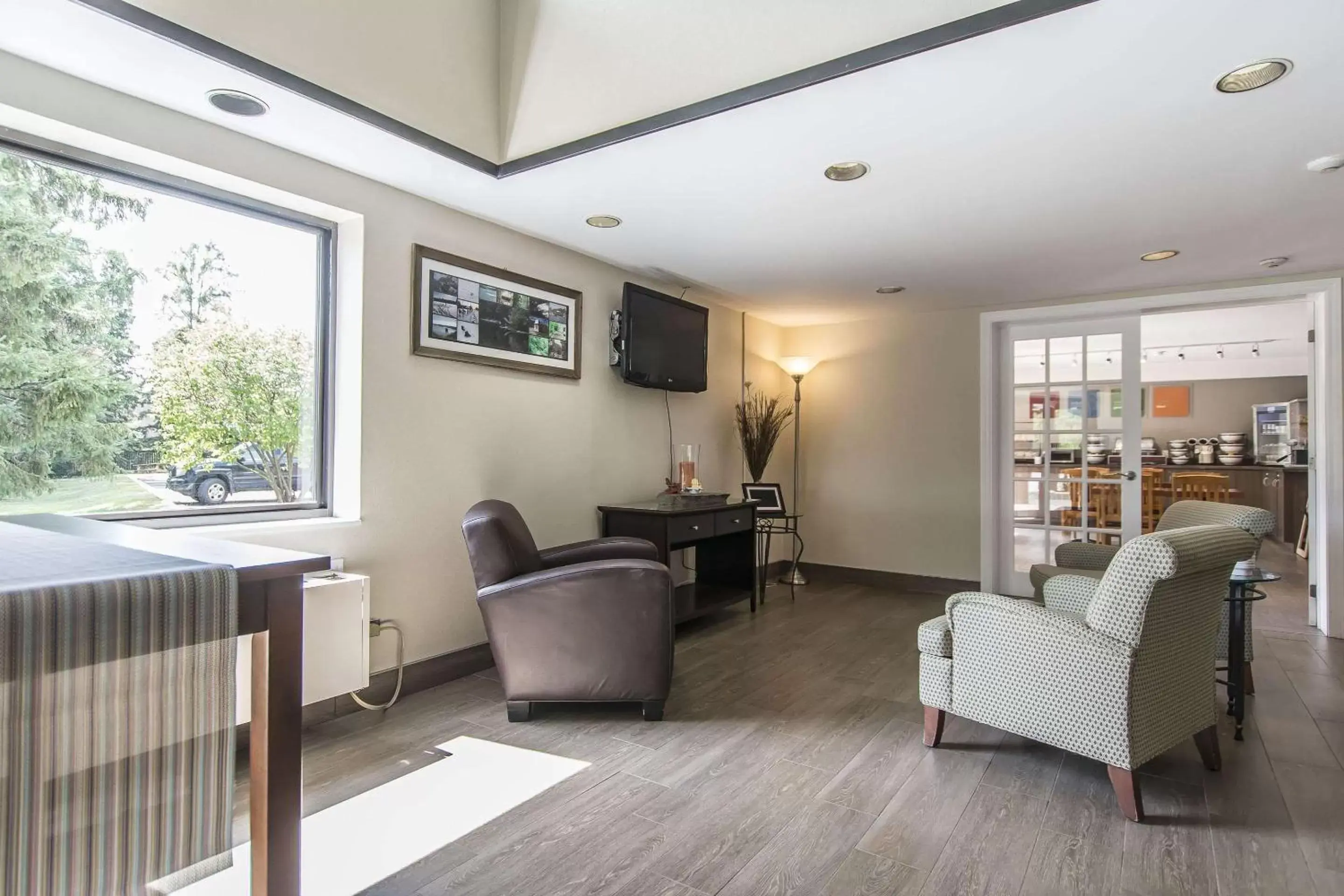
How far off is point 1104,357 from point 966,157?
9.72ft

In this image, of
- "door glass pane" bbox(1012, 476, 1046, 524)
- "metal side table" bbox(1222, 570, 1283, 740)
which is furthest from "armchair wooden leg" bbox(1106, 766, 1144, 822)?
"door glass pane" bbox(1012, 476, 1046, 524)

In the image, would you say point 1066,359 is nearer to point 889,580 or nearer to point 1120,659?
point 889,580

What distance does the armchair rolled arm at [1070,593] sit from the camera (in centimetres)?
261

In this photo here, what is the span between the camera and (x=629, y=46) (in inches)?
91.4

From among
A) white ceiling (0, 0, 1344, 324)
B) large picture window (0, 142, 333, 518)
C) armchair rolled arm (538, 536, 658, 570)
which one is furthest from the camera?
armchair rolled arm (538, 536, 658, 570)

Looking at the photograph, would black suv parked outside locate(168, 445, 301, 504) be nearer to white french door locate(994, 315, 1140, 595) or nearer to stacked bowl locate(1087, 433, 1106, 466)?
white french door locate(994, 315, 1140, 595)

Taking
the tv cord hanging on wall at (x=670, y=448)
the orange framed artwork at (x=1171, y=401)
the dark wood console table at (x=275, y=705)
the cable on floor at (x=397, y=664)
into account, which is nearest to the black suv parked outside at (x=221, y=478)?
the cable on floor at (x=397, y=664)

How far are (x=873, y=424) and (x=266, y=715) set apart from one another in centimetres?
507

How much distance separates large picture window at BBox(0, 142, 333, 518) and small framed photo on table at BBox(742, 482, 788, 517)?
307 centimetres

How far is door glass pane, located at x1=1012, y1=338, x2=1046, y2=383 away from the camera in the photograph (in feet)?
16.4

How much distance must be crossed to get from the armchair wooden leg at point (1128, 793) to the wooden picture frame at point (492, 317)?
299 cm

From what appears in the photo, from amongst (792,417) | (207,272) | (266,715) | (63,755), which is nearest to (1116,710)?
(266,715)

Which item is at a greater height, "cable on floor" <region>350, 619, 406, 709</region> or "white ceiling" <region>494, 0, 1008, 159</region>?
"white ceiling" <region>494, 0, 1008, 159</region>

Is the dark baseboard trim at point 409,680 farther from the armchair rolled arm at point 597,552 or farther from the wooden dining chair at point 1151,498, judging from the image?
the wooden dining chair at point 1151,498
